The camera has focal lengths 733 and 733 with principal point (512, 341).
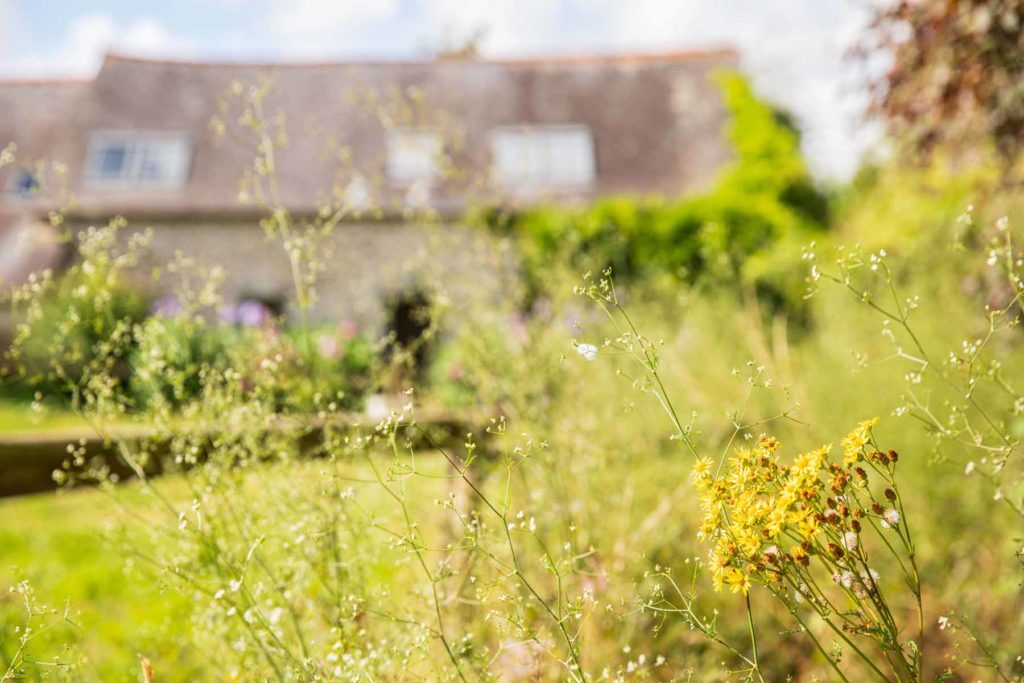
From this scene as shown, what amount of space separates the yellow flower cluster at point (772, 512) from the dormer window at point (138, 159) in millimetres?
14832

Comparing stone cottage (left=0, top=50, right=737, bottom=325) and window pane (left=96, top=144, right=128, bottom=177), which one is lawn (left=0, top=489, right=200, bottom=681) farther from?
window pane (left=96, top=144, right=128, bottom=177)

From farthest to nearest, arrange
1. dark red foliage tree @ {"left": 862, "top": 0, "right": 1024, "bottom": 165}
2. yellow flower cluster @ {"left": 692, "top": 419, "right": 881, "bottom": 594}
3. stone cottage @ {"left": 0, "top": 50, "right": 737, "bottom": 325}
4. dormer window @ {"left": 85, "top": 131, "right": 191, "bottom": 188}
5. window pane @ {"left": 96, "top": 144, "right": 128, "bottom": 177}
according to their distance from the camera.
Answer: window pane @ {"left": 96, "top": 144, "right": 128, "bottom": 177} < dormer window @ {"left": 85, "top": 131, "right": 191, "bottom": 188} < stone cottage @ {"left": 0, "top": 50, "right": 737, "bottom": 325} < dark red foliage tree @ {"left": 862, "top": 0, "right": 1024, "bottom": 165} < yellow flower cluster @ {"left": 692, "top": 419, "right": 881, "bottom": 594}

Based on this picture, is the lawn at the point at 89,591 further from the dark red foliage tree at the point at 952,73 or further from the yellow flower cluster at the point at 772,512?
the dark red foliage tree at the point at 952,73

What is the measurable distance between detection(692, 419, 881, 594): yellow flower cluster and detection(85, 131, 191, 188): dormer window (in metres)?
14.8

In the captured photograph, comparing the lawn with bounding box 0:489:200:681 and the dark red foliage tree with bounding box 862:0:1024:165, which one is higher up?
the dark red foliage tree with bounding box 862:0:1024:165

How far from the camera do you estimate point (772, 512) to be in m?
1.18

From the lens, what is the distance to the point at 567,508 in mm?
2584

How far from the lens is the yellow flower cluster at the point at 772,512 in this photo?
3.84 ft

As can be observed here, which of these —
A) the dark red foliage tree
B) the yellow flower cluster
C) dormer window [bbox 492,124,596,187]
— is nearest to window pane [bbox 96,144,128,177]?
dormer window [bbox 492,124,596,187]

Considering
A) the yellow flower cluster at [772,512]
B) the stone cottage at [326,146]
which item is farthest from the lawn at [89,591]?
the stone cottage at [326,146]

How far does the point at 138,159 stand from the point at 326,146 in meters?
4.51

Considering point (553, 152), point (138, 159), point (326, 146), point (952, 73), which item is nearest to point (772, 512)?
point (952, 73)

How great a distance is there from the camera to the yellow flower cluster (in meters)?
1.17

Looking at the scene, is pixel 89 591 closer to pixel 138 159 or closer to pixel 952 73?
pixel 952 73
